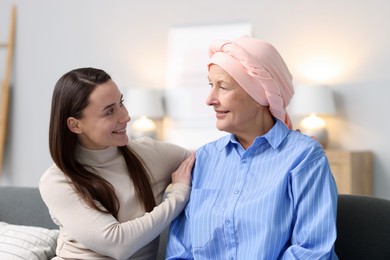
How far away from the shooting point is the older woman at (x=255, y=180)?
A: 74.8 inches

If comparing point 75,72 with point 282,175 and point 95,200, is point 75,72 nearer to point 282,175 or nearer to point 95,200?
point 95,200

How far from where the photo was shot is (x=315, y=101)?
16.0 ft

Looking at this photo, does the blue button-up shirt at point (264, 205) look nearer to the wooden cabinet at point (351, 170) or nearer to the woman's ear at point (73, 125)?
the woman's ear at point (73, 125)

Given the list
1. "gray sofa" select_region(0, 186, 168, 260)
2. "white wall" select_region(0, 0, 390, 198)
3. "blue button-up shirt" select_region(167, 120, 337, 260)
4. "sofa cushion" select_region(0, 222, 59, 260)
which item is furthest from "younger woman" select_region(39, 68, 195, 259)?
"white wall" select_region(0, 0, 390, 198)

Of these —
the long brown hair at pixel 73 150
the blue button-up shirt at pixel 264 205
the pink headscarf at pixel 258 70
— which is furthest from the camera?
the long brown hair at pixel 73 150

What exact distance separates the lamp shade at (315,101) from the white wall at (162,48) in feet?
0.71

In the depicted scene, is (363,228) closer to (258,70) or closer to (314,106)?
(258,70)

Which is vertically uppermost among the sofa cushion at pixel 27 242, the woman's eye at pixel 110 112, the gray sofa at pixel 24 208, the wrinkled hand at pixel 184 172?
the woman's eye at pixel 110 112

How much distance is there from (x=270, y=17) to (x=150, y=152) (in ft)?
10.5

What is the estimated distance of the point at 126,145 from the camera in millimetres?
2330

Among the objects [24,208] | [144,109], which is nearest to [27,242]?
[24,208]

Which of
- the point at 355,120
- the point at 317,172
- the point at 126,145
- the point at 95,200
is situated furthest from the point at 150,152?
the point at 355,120

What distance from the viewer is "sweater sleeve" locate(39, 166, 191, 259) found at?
81.6 inches

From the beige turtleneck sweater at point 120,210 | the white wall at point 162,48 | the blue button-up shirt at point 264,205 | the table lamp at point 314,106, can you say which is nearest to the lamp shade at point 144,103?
the white wall at point 162,48
